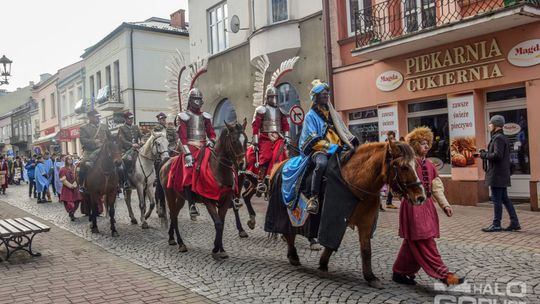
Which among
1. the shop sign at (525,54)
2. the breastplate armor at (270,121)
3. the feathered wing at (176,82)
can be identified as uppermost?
the shop sign at (525,54)

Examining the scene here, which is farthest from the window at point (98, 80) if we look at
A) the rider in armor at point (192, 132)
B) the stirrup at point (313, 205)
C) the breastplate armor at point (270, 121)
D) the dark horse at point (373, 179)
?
the dark horse at point (373, 179)

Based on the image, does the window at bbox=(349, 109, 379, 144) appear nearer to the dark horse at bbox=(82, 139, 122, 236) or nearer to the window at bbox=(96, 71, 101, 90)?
the dark horse at bbox=(82, 139, 122, 236)

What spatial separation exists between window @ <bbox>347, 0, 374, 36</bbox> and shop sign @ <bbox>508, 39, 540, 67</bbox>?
13.0 feet

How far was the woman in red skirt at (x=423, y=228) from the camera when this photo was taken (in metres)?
4.85

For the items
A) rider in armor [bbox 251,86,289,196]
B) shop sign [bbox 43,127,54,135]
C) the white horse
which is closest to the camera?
rider in armor [bbox 251,86,289,196]

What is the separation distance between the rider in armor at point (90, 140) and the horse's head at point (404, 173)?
274 inches

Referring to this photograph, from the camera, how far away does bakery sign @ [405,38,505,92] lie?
36.8 feet

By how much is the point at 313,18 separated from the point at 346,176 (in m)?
11.0

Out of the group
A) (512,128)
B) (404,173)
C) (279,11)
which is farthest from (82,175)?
(512,128)

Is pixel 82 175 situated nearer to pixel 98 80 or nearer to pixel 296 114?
pixel 296 114

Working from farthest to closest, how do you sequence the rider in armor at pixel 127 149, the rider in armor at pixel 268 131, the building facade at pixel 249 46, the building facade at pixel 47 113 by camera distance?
the building facade at pixel 47 113 < the building facade at pixel 249 46 < the rider in armor at pixel 127 149 < the rider in armor at pixel 268 131

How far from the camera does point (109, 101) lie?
94.9 ft

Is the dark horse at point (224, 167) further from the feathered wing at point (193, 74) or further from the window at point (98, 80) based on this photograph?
the window at point (98, 80)

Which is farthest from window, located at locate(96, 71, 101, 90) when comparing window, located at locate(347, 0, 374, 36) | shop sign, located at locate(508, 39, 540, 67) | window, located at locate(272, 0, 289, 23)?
shop sign, located at locate(508, 39, 540, 67)
